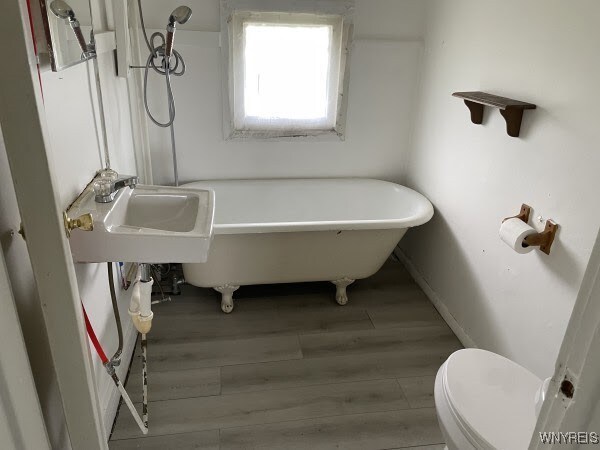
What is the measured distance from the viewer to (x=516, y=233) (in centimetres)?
173

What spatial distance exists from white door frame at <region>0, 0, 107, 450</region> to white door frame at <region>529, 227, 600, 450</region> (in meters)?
0.97

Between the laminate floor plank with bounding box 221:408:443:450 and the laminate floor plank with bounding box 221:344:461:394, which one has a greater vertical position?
the laminate floor plank with bounding box 221:344:461:394

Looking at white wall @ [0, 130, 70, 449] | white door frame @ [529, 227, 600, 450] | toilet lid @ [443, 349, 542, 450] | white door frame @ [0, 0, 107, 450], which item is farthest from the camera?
toilet lid @ [443, 349, 542, 450]

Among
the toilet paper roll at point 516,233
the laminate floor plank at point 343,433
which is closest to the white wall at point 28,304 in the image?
the laminate floor plank at point 343,433

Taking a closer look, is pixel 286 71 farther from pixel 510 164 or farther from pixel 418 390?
pixel 418 390

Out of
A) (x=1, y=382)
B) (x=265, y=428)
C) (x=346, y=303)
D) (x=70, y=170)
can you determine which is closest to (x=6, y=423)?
(x=1, y=382)

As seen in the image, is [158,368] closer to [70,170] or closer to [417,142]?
[70,170]

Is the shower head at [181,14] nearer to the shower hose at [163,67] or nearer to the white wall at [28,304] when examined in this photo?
the shower hose at [163,67]

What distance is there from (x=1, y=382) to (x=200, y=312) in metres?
1.67

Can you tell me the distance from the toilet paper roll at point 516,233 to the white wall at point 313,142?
1.34 m

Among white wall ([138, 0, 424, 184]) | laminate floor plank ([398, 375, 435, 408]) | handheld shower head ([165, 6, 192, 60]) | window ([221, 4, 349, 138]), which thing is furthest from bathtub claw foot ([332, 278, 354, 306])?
handheld shower head ([165, 6, 192, 60])

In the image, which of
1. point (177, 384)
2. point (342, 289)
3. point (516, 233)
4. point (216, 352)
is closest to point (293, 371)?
point (216, 352)

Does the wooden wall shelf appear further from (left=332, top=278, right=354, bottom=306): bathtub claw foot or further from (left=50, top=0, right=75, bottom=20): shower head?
(left=50, top=0, right=75, bottom=20): shower head

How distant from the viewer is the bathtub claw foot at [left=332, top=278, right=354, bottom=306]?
2.59m
